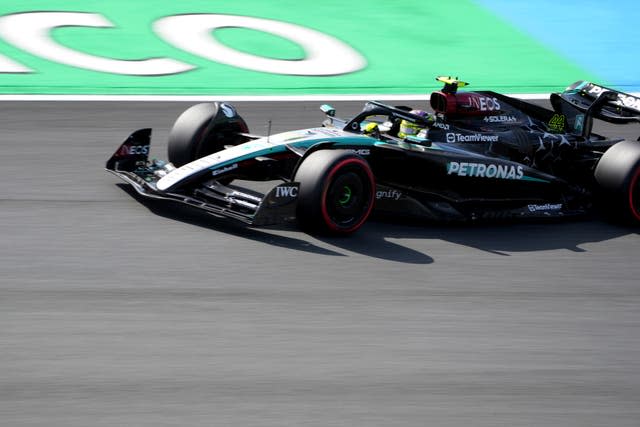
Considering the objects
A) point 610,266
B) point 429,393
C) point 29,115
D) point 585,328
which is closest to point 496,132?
point 610,266

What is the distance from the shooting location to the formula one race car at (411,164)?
7.92 meters

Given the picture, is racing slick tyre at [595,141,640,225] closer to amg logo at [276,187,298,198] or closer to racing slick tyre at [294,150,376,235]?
racing slick tyre at [294,150,376,235]

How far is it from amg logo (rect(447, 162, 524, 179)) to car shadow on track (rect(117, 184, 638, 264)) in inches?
16.4

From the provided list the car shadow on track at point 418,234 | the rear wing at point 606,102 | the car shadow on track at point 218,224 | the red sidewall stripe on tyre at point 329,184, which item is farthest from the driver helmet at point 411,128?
the rear wing at point 606,102

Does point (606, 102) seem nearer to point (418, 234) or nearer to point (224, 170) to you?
point (418, 234)

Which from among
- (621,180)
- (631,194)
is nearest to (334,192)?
(621,180)

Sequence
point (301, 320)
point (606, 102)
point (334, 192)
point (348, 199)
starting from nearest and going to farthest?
point (301, 320) < point (334, 192) < point (348, 199) < point (606, 102)

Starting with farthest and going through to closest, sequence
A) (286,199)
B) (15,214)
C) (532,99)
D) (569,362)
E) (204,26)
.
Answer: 1. (204,26)
2. (532,99)
3. (15,214)
4. (286,199)
5. (569,362)

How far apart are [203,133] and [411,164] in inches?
74.5

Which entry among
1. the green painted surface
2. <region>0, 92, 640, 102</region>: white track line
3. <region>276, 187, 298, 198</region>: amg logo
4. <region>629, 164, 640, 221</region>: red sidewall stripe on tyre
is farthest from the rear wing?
the green painted surface

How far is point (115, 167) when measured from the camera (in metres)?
9.02

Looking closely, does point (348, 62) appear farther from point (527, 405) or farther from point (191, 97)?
point (527, 405)

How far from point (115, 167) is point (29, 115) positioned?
3.44 metres

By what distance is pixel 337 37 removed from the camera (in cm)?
1566
